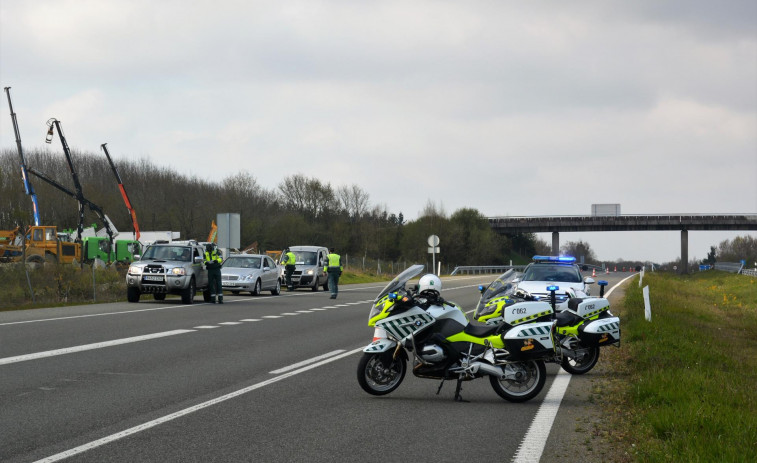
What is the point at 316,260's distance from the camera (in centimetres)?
3866

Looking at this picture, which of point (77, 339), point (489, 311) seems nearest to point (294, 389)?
point (489, 311)

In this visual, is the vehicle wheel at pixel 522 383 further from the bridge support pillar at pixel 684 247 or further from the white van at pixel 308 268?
the bridge support pillar at pixel 684 247

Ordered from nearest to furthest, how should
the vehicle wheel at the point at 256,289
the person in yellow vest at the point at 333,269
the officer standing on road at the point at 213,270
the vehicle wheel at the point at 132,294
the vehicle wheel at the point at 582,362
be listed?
1. the vehicle wheel at the point at 582,362
2. the vehicle wheel at the point at 132,294
3. the officer standing on road at the point at 213,270
4. the person in yellow vest at the point at 333,269
5. the vehicle wheel at the point at 256,289

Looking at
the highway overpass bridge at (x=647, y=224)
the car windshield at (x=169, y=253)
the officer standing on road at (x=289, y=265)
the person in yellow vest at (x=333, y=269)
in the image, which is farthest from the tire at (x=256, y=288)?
the highway overpass bridge at (x=647, y=224)

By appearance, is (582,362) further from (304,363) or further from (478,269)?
(478,269)

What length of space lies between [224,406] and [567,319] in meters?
4.67

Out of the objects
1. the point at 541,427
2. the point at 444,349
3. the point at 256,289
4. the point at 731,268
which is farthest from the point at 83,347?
the point at 731,268

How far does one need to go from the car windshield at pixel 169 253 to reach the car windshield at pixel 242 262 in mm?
6060

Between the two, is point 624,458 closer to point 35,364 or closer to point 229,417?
point 229,417

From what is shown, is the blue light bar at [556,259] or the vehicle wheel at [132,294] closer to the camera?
the blue light bar at [556,259]

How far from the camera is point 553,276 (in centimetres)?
2042

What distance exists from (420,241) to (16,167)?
41.3 m

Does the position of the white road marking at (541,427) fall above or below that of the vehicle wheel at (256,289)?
below

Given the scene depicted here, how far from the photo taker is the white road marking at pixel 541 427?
21.5 feet
